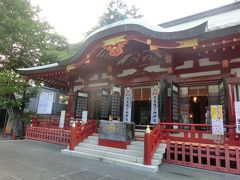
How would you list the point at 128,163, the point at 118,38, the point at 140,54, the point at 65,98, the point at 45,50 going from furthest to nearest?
the point at 65,98 < the point at 45,50 < the point at 140,54 < the point at 118,38 < the point at 128,163

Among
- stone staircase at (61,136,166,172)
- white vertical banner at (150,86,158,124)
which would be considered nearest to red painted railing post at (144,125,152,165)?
stone staircase at (61,136,166,172)

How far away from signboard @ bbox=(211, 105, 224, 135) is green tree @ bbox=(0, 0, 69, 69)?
39.9 ft

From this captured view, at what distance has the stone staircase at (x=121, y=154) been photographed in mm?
→ 5207

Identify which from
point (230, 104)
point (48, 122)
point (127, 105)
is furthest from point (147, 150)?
point (48, 122)

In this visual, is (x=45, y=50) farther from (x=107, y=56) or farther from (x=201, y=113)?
(x=201, y=113)

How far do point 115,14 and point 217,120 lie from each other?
18341mm

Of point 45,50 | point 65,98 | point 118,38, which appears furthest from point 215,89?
point 65,98

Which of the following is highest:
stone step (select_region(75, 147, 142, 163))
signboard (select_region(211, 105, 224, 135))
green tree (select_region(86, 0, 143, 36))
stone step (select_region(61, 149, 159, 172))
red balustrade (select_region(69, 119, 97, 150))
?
green tree (select_region(86, 0, 143, 36))

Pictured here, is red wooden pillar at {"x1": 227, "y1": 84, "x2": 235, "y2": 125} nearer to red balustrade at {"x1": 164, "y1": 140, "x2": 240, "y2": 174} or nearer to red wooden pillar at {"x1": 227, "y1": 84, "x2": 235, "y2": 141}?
red wooden pillar at {"x1": 227, "y1": 84, "x2": 235, "y2": 141}

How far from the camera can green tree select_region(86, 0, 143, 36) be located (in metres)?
20.0

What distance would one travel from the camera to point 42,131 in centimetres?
980

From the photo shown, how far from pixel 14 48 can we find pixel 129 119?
33.7ft

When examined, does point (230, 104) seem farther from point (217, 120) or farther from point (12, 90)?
point (12, 90)

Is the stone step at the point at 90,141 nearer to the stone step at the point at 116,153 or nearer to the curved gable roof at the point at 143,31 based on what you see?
the stone step at the point at 116,153
